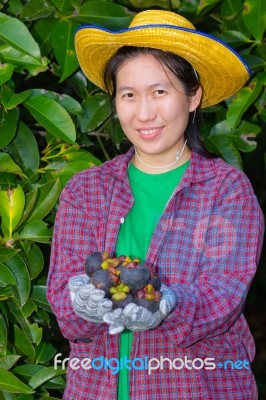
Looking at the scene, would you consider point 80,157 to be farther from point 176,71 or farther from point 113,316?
point 113,316

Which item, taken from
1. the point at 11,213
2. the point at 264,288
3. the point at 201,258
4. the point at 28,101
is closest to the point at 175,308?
the point at 201,258

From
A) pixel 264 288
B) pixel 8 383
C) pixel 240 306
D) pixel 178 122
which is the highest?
pixel 178 122

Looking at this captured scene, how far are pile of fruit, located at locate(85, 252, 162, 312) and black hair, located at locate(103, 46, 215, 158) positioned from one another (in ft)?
1.70

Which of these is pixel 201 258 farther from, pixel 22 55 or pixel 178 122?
pixel 22 55

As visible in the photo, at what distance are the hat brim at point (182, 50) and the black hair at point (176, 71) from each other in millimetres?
14

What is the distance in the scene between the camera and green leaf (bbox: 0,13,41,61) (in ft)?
7.65

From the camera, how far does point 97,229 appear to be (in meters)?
2.20

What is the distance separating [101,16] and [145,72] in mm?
494

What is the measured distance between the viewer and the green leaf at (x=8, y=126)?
2.53 meters

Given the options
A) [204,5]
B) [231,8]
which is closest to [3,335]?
[204,5]

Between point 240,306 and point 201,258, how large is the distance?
122 millimetres

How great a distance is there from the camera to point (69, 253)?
86.0 inches

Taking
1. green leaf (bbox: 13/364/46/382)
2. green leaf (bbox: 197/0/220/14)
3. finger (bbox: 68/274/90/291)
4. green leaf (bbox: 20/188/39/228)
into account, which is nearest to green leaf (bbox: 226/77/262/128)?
green leaf (bbox: 197/0/220/14)

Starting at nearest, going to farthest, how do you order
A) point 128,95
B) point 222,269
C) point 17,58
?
point 222,269
point 128,95
point 17,58
